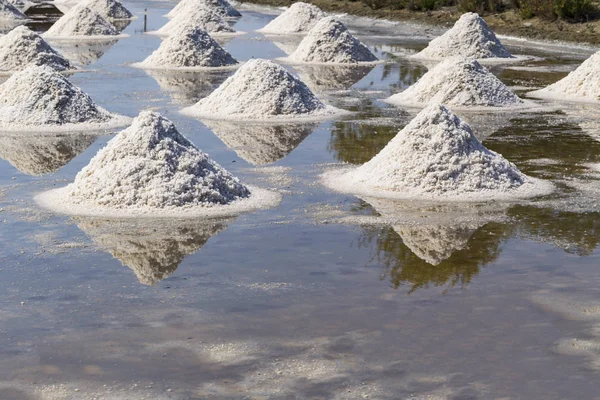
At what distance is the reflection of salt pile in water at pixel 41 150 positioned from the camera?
12445mm

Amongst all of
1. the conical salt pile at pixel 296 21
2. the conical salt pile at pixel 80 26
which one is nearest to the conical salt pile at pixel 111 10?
the conical salt pile at pixel 80 26

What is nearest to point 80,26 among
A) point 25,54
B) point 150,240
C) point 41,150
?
point 25,54

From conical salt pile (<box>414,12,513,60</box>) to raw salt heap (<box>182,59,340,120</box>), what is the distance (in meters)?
8.17

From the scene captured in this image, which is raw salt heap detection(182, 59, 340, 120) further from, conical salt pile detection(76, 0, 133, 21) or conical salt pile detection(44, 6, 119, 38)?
conical salt pile detection(76, 0, 133, 21)

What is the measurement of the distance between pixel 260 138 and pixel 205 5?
18949 mm

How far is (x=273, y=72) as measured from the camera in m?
16.2

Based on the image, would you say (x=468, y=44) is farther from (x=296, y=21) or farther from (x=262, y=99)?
(x=262, y=99)

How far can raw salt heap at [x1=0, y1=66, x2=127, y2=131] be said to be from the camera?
14977 mm

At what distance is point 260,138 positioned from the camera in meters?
14.3

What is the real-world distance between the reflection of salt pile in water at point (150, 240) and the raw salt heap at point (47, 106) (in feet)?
18.0

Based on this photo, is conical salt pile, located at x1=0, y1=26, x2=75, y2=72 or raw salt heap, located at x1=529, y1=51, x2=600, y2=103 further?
conical salt pile, located at x1=0, y1=26, x2=75, y2=72

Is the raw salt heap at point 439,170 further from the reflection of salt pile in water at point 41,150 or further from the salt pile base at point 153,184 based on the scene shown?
the reflection of salt pile in water at point 41,150

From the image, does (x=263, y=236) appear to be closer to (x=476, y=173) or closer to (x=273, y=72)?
(x=476, y=173)

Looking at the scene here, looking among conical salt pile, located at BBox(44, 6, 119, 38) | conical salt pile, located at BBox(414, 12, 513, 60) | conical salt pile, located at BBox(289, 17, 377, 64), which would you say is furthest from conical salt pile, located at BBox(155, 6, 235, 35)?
conical salt pile, located at BBox(414, 12, 513, 60)
